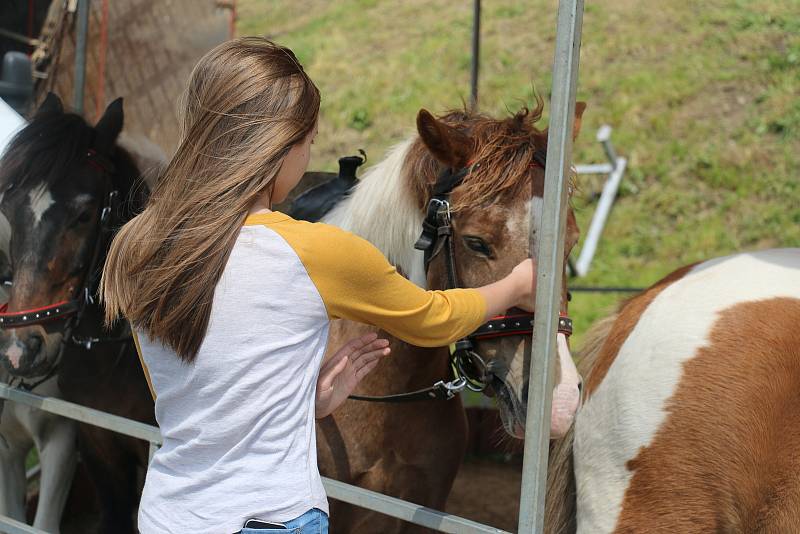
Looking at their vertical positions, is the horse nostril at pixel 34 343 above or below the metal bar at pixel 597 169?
above

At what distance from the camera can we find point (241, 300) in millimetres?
1428

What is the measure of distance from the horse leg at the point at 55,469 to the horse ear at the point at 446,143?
1.87 m

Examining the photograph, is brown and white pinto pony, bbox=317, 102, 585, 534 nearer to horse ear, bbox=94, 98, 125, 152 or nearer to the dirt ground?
horse ear, bbox=94, 98, 125, 152

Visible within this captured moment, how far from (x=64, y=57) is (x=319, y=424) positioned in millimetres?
3559

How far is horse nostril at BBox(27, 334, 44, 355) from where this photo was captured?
2719 mm

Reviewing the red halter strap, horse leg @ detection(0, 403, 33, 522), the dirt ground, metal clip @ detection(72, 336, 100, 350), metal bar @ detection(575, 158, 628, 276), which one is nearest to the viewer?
the red halter strap

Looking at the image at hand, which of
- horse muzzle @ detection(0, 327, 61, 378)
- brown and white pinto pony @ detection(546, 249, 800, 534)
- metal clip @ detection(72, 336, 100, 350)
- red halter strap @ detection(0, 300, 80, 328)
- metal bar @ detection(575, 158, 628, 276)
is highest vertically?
brown and white pinto pony @ detection(546, 249, 800, 534)

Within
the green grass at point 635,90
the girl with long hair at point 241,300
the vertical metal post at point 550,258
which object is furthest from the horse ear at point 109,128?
the green grass at point 635,90

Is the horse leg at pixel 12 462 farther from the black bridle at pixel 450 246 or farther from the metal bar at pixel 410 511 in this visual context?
the black bridle at pixel 450 246

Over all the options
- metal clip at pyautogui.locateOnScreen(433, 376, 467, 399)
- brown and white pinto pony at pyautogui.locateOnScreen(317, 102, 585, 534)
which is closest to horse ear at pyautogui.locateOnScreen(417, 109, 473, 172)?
brown and white pinto pony at pyautogui.locateOnScreen(317, 102, 585, 534)

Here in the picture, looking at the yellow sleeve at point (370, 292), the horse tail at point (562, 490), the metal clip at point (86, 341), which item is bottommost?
the horse tail at point (562, 490)

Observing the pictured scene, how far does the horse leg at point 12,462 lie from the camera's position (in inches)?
128

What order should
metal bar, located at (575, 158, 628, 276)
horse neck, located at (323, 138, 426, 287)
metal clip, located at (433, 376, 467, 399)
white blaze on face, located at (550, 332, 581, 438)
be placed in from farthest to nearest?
1. metal bar, located at (575, 158, 628, 276)
2. horse neck, located at (323, 138, 426, 287)
3. metal clip, located at (433, 376, 467, 399)
4. white blaze on face, located at (550, 332, 581, 438)

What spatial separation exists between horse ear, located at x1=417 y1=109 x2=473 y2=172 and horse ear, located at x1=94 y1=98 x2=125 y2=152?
4.62 feet
